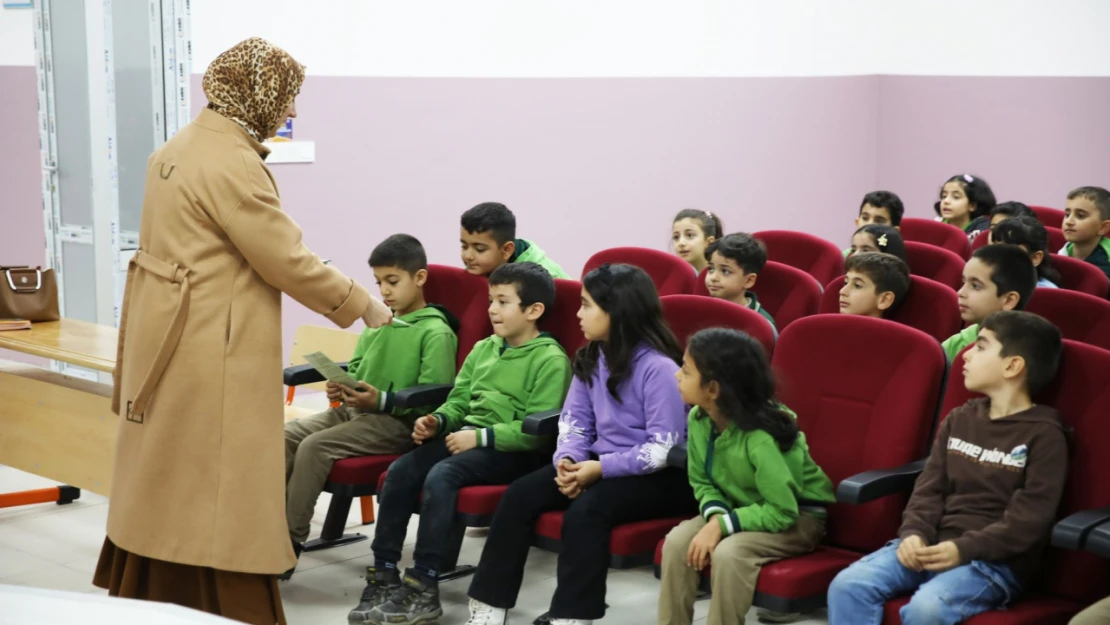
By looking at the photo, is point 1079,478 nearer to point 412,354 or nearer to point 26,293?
point 412,354

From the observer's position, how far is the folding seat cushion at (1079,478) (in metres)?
2.49

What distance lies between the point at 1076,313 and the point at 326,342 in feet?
7.93

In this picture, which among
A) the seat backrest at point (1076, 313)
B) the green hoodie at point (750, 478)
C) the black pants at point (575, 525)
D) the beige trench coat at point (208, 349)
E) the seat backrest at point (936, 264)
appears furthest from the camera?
the seat backrest at point (936, 264)

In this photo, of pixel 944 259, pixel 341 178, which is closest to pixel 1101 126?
pixel 944 259

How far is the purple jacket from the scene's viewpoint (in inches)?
119

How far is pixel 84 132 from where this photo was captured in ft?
17.1

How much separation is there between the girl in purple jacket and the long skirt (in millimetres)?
569

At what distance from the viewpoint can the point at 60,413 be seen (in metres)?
4.11

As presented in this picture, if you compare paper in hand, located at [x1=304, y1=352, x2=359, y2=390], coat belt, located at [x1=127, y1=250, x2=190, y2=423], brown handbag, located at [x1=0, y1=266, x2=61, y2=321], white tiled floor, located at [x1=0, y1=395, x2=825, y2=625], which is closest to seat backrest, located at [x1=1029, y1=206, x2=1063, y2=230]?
white tiled floor, located at [x1=0, y1=395, x2=825, y2=625]

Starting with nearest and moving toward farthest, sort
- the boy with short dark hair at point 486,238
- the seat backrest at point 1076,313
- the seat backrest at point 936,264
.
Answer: the seat backrest at point 1076,313 < the boy with short dark hair at point 486,238 < the seat backrest at point 936,264

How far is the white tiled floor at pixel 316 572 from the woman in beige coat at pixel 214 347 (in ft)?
2.22

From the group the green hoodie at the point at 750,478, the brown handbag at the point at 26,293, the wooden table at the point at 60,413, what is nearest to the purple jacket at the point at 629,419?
the green hoodie at the point at 750,478

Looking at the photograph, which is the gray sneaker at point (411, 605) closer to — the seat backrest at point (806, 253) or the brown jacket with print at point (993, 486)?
the brown jacket with print at point (993, 486)

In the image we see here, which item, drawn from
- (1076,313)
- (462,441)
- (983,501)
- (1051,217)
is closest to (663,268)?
(462,441)
